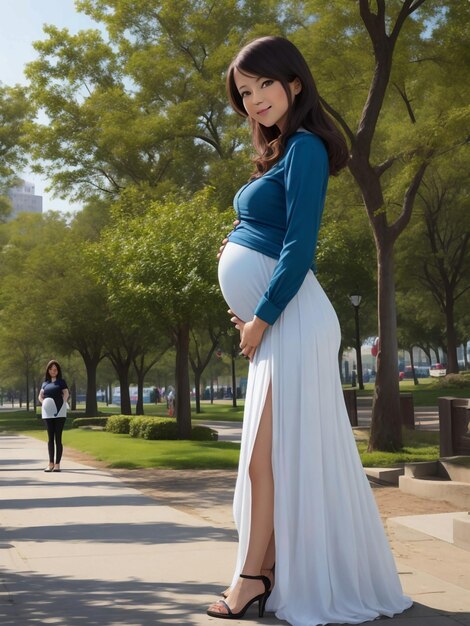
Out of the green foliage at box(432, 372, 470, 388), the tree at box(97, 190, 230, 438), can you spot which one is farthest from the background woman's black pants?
the green foliage at box(432, 372, 470, 388)

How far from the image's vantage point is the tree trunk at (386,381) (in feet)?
56.0

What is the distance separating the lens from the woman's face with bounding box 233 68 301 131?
4160mm

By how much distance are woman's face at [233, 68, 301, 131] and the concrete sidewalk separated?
220cm

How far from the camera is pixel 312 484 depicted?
3.88 metres

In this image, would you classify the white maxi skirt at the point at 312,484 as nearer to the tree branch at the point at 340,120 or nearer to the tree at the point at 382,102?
the tree at the point at 382,102

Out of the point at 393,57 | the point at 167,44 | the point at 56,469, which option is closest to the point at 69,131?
→ the point at 167,44

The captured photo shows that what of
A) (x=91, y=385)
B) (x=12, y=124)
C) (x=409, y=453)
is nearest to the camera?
(x=409, y=453)

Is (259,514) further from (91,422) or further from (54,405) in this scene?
(91,422)

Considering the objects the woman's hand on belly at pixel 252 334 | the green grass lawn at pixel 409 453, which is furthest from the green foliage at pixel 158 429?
the woman's hand on belly at pixel 252 334

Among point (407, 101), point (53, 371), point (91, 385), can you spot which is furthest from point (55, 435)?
point (91, 385)

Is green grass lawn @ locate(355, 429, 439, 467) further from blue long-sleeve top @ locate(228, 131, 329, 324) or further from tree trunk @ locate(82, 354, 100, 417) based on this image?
tree trunk @ locate(82, 354, 100, 417)

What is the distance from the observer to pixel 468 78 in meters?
17.5

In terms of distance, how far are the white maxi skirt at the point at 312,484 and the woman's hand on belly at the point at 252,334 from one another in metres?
0.05

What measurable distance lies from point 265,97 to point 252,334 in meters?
1.07
